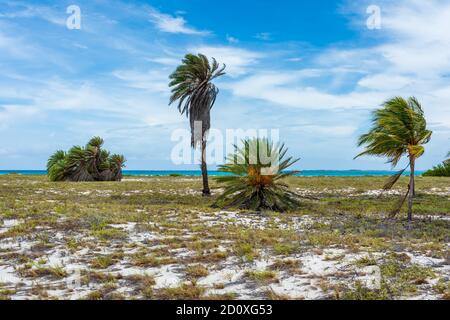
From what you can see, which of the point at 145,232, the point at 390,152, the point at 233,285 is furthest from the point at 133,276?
the point at 390,152

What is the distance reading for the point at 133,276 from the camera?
6.38 m

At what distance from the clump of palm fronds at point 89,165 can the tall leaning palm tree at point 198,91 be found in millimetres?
19708

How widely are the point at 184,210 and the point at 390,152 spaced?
23.9 ft

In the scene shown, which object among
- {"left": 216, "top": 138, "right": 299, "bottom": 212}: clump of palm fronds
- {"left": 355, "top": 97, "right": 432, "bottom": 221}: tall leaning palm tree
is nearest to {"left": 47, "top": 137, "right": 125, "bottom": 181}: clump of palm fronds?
{"left": 216, "top": 138, "right": 299, "bottom": 212}: clump of palm fronds

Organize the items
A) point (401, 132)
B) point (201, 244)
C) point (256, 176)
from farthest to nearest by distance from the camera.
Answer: point (256, 176) < point (401, 132) < point (201, 244)

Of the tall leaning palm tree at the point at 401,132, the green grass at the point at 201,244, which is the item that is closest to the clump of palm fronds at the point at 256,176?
the green grass at the point at 201,244

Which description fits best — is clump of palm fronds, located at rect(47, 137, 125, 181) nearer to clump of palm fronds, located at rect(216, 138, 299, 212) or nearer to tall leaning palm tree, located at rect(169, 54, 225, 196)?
tall leaning palm tree, located at rect(169, 54, 225, 196)

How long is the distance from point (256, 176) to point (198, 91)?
7.30m

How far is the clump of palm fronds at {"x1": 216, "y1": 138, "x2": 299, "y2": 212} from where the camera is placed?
15711 millimetres

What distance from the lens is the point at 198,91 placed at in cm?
2122

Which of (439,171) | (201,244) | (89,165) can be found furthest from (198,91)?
(439,171)

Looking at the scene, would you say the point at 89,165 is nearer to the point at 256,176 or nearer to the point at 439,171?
the point at 256,176
